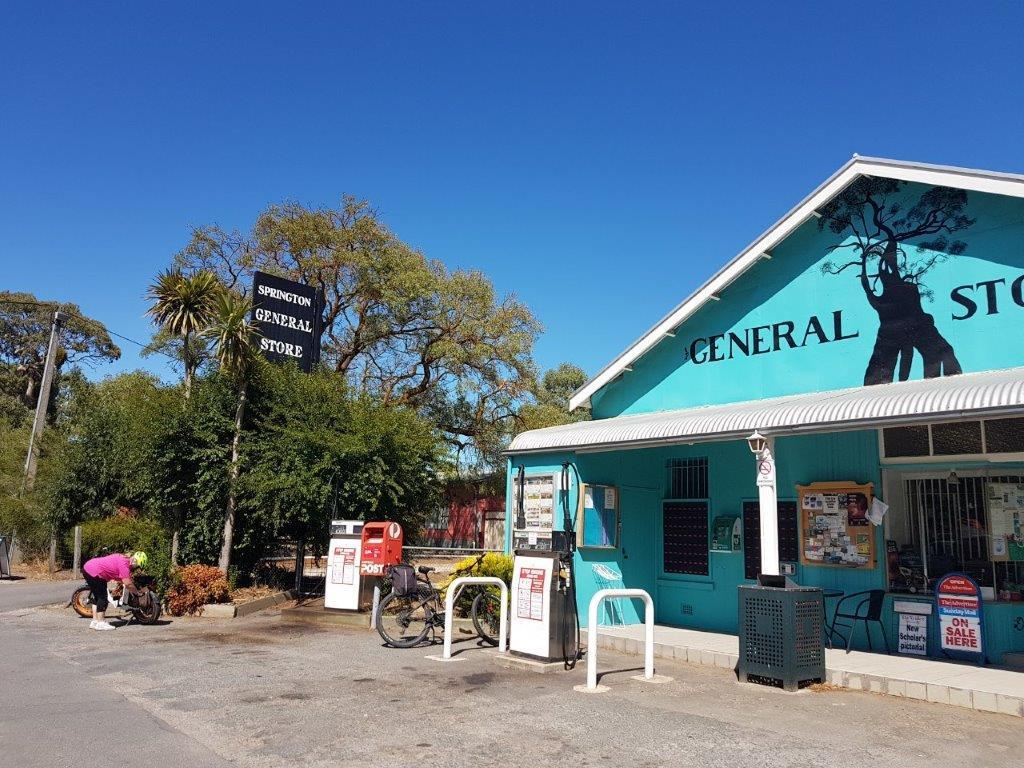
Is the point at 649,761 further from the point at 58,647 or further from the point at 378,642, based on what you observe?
the point at 58,647

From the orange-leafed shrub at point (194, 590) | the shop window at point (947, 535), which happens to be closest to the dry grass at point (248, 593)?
the orange-leafed shrub at point (194, 590)

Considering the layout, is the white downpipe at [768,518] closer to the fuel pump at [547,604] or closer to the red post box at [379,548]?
the fuel pump at [547,604]

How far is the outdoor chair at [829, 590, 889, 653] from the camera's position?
10398 mm

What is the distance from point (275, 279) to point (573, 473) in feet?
33.5

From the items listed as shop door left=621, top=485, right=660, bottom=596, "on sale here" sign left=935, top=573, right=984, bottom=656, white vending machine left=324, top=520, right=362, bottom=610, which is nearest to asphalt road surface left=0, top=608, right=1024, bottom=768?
"on sale here" sign left=935, top=573, right=984, bottom=656

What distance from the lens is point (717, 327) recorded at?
537 inches

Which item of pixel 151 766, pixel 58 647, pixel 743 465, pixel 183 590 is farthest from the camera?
pixel 183 590

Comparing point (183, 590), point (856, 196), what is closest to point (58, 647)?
point (183, 590)

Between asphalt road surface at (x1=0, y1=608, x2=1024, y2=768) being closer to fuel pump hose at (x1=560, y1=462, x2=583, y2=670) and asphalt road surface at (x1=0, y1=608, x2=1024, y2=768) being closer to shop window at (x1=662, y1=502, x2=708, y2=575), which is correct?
fuel pump hose at (x1=560, y1=462, x2=583, y2=670)

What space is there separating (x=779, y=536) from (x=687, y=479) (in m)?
2.05

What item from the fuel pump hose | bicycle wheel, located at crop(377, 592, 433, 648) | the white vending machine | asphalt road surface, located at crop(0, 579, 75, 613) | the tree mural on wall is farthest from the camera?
asphalt road surface, located at crop(0, 579, 75, 613)

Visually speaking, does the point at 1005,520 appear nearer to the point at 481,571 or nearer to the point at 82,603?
the point at 481,571

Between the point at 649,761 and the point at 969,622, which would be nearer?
the point at 649,761

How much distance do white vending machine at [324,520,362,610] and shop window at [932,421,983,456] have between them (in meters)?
9.53
